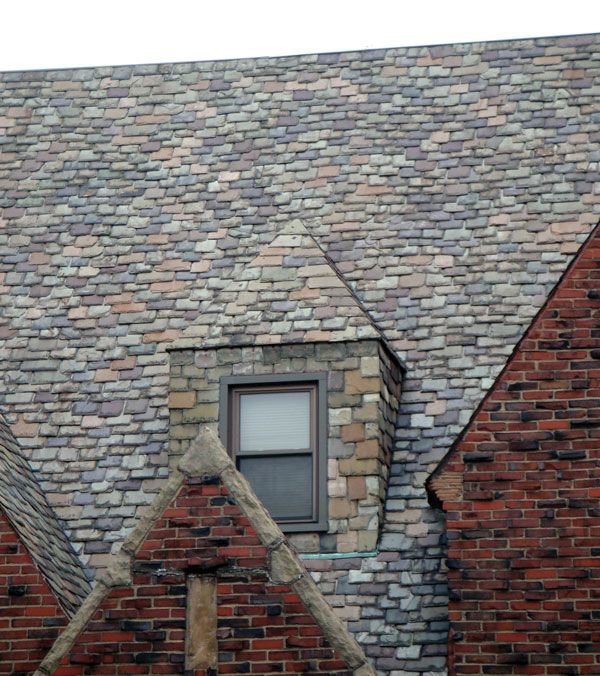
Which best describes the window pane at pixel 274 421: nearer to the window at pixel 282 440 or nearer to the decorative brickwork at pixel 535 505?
the window at pixel 282 440

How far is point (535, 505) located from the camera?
13.0 m

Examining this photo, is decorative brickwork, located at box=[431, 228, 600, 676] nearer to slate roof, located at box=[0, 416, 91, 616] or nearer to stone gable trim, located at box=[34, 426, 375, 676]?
stone gable trim, located at box=[34, 426, 375, 676]

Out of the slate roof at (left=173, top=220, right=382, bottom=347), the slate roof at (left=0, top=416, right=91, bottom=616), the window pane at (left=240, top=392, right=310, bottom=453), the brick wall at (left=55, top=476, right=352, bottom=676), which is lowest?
the brick wall at (left=55, top=476, right=352, bottom=676)

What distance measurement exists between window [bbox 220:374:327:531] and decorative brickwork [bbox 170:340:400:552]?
9 centimetres

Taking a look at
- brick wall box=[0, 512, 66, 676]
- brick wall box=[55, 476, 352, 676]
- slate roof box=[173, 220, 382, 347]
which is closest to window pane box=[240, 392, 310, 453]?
slate roof box=[173, 220, 382, 347]

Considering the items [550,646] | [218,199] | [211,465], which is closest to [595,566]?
[550,646]

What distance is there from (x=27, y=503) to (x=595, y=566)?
15.8 feet

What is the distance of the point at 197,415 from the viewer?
1500 cm

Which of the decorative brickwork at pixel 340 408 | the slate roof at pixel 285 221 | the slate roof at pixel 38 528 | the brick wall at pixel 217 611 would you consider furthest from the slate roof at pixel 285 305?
the brick wall at pixel 217 611

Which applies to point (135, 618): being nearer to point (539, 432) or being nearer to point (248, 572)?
point (248, 572)

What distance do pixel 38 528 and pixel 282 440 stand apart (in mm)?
2215

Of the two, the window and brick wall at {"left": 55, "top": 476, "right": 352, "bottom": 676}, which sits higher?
the window

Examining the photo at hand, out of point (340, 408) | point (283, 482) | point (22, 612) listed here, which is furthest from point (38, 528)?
point (340, 408)

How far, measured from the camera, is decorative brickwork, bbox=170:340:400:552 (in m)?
14.2
